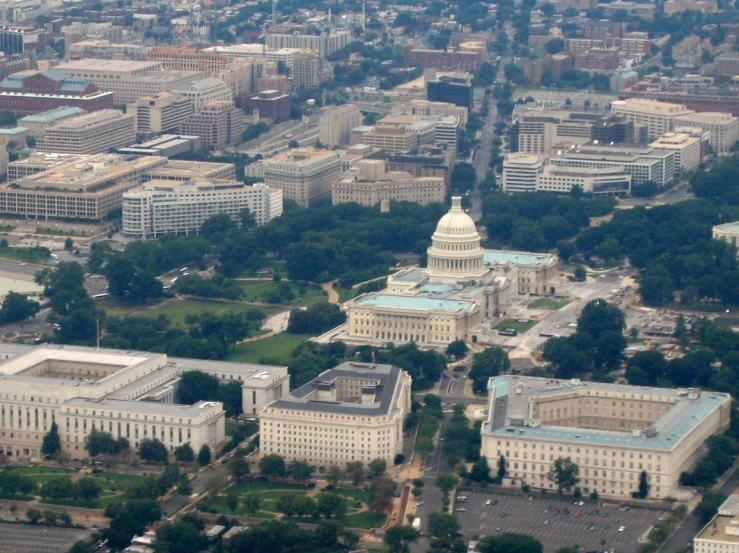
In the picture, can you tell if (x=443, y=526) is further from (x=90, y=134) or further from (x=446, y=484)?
(x=90, y=134)

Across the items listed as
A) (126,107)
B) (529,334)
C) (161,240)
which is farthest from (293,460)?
(126,107)

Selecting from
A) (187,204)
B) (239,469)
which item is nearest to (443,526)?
(239,469)

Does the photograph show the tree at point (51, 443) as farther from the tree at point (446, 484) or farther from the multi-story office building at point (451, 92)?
the multi-story office building at point (451, 92)

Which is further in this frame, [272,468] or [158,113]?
[158,113]

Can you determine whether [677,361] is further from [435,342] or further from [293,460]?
[293,460]

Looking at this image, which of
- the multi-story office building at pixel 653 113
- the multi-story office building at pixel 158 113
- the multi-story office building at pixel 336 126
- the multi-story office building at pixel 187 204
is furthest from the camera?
the multi-story office building at pixel 158 113

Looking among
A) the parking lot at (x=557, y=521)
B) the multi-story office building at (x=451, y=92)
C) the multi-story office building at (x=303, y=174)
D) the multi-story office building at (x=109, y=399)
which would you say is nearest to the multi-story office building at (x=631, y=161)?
the multi-story office building at (x=303, y=174)
